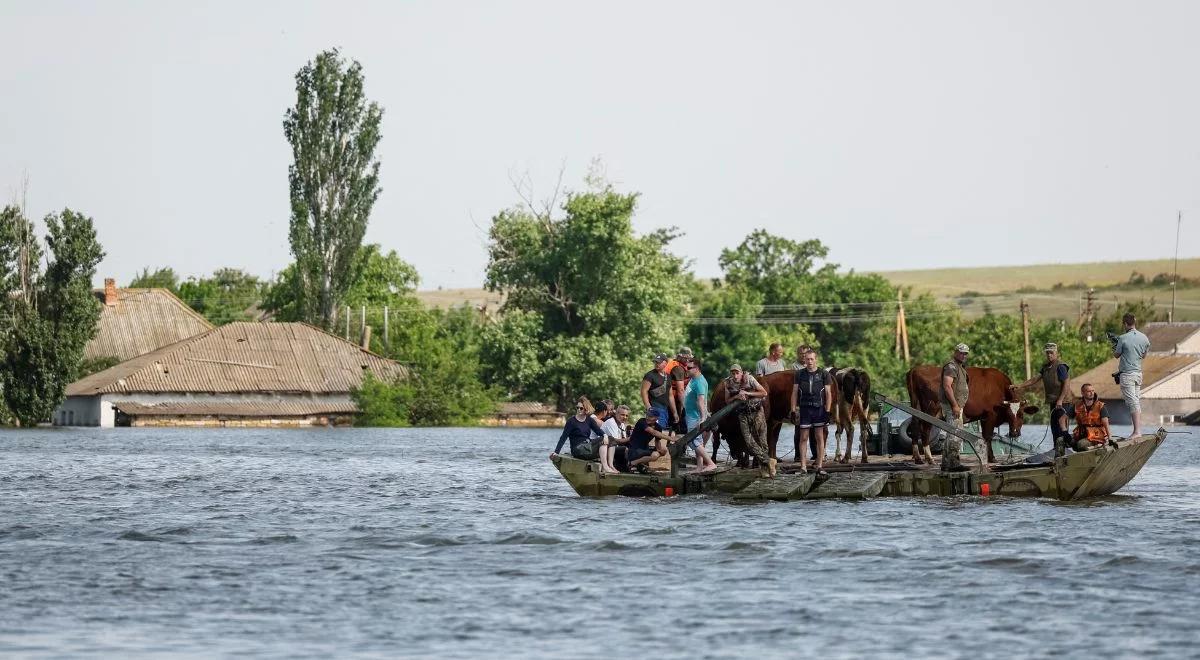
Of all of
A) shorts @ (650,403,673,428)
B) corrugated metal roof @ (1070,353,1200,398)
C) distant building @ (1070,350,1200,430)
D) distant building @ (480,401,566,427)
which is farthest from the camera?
distant building @ (1070,350,1200,430)

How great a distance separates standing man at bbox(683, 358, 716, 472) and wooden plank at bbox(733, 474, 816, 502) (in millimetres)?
1155

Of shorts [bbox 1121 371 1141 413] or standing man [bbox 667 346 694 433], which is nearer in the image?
shorts [bbox 1121 371 1141 413]

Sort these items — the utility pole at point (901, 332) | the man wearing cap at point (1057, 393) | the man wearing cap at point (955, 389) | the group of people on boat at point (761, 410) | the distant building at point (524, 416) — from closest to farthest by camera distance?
1. the group of people on boat at point (761, 410)
2. the man wearing cap at point (1057, 393)
3. the man wearing cap at point (955, 389)
4. the distant building at point (524, 416)
5. the utility pole at point (901, 332)

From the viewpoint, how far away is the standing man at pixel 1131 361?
27.3 metres

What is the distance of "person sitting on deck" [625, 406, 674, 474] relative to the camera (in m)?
28.8

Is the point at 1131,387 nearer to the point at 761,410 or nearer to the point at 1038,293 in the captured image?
the point at 761,410

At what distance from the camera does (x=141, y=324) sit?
10675cm

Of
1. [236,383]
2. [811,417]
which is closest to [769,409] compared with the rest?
[811,417]

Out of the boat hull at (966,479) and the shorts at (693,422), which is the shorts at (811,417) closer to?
the boat hull at (966,479)

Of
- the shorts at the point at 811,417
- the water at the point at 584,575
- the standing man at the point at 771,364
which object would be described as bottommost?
the water at the point at 584,575

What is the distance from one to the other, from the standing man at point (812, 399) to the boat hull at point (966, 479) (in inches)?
29.7

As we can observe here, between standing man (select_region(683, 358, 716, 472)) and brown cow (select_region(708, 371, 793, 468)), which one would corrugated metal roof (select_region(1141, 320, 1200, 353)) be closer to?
brown cow (select_region(708, 371, 793, 468))

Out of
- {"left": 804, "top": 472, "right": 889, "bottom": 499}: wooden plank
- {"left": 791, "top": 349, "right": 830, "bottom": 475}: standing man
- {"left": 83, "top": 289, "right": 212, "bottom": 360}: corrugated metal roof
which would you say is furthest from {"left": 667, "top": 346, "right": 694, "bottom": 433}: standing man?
{"left": 83, "top": 289, "right": 212, "bottom": 360}: corrugated metal roof

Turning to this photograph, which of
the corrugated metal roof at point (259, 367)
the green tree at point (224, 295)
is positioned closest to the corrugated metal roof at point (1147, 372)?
the corrugated metal roof at point (259, 367)
